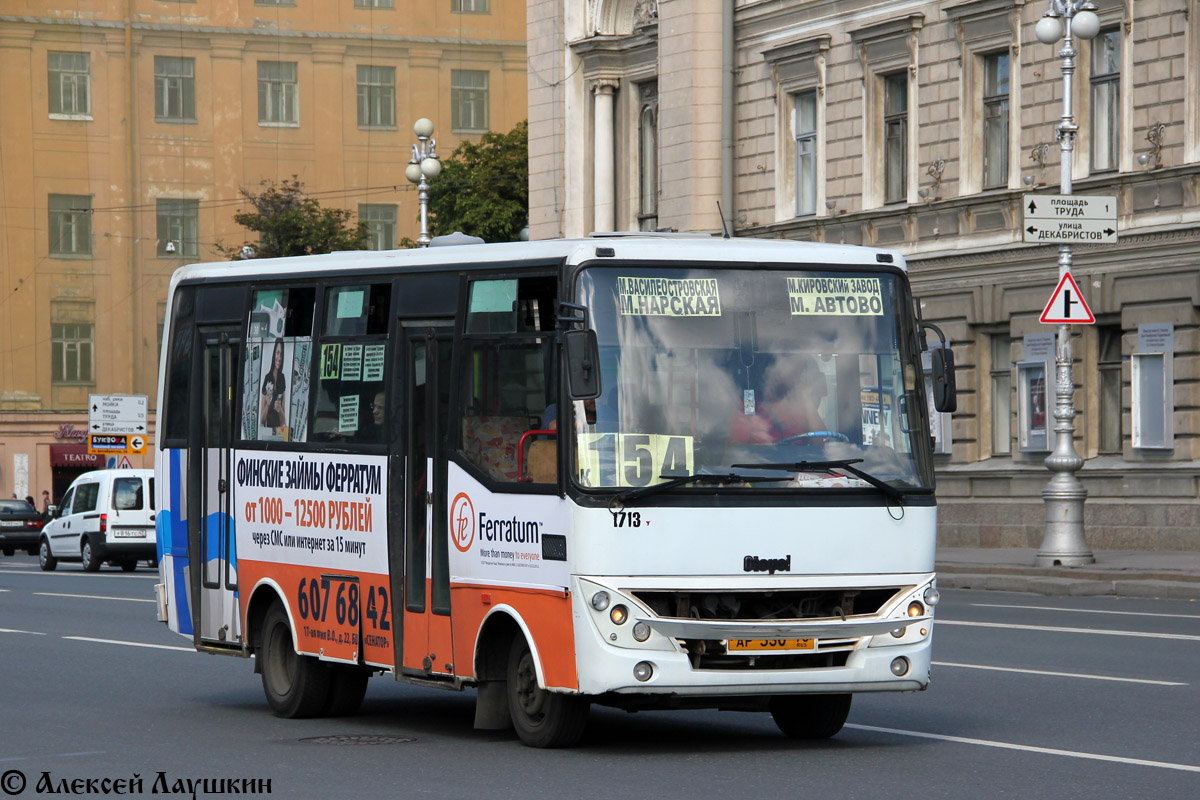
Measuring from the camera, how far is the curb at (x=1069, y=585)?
23.0 m

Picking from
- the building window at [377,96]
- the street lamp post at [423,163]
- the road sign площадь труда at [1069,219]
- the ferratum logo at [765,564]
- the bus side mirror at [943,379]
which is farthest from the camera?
the building window at [377,96]

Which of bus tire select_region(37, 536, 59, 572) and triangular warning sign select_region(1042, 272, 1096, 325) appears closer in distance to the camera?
triangular warning sign select_region(1042, 272, 1096, 325)

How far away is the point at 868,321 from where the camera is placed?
11445mm

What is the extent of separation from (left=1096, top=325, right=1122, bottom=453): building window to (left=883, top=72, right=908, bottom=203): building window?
5535mm

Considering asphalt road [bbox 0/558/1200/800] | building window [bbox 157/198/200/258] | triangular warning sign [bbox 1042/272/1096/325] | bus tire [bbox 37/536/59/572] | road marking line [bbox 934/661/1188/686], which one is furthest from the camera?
building window [bbox 157/198/200/258]

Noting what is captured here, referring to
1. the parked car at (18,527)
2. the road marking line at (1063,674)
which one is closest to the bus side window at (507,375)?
the road marking line at (1063,674)

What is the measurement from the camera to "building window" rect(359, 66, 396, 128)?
72000mm

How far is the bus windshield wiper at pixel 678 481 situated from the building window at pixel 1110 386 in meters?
21.0

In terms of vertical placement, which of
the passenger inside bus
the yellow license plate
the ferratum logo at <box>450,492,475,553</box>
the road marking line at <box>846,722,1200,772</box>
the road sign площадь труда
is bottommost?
the road marking line at <box>846,722,1200,772</box>

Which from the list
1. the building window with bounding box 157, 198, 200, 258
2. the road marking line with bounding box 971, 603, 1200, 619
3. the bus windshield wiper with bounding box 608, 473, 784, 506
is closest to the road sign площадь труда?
the road marking line with bounding box 971, 603, 1200, 619

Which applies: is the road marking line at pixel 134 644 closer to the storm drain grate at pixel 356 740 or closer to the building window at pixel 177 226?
the storm drain grate at pixel 356 740

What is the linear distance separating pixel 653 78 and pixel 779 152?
160 inches

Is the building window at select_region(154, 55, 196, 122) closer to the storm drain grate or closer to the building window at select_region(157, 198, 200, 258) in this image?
the building window at select_region(157, 198, 200, 258)

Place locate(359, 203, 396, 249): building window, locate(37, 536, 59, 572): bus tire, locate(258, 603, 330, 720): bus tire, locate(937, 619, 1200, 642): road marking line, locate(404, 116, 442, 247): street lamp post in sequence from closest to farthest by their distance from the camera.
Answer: locate(258, 603, 330, 720): bus tire → locate(937, 619, 1200, 642): road marking line → locate(404, 116, 442, 247): street lamp post → locate(37, 536, 59, 572): bus tire → locate(359, 203, 396, 249): building window
